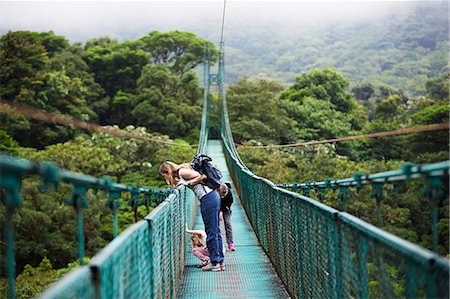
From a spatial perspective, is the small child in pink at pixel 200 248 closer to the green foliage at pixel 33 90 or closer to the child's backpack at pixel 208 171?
the child's backpack at pixel 208 171

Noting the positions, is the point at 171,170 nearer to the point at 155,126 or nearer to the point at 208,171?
the point at 208,171

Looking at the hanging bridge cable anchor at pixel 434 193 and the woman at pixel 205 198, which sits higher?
the hanging bridge cable anchor at pixel 434 193

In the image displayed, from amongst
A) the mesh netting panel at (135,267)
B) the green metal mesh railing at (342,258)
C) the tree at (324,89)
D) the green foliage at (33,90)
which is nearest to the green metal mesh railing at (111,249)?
the mesh netting panel at (135,267)

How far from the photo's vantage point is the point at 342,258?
2623 millimetres

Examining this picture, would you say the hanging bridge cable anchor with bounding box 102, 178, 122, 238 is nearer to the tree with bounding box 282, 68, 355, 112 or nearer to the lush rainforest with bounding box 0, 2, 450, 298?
the lush rainforest with bounding box 0, 2, 450, 298

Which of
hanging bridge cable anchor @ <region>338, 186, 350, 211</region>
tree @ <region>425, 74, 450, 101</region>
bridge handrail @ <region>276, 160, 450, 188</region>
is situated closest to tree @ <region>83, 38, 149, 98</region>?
tree @ <region>425, 74, 450, 101</region>

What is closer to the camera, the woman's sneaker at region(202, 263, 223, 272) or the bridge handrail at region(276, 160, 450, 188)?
the bridge handrail at region(276, 160, 450, 188)

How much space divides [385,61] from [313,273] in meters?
71.0

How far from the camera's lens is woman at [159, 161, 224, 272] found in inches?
184

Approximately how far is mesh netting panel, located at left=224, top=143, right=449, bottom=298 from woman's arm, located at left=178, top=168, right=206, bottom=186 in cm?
56

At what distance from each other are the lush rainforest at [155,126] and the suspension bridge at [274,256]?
2835 millimetres

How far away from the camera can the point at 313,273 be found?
334 cm

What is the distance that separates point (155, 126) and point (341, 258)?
29.1 metres

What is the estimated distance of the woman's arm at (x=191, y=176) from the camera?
476 cm
